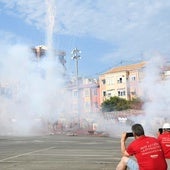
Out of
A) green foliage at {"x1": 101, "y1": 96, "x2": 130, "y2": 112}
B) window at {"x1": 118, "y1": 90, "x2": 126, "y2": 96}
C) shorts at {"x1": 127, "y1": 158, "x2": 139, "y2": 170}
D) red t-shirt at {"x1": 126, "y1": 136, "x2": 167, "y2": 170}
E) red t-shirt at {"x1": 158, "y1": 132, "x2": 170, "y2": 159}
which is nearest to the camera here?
red t-shirt at {"x1": 126, "y1": 136, "x2": 167, "y2": 170}

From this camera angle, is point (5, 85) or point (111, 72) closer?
point (5, 85)

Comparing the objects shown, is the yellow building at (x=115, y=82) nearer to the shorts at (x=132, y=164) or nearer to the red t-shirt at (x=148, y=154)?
the shorts at (x=132, y=164)

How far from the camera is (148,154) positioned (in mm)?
6867

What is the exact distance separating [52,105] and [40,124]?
280 cm

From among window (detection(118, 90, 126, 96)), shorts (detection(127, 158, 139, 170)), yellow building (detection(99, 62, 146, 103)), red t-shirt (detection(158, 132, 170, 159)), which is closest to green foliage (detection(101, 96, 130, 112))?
yellow building (detection(99, 62, 146, 103))

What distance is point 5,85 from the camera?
5072cm

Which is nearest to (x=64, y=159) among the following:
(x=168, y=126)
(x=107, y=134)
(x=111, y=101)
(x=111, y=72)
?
(x=168, y=126)

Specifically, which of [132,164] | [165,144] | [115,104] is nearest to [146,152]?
[132,164]

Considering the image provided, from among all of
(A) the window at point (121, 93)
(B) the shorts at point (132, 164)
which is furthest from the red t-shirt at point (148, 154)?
(A) the window at point (121, 93)

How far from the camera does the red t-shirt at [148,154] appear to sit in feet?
22.5

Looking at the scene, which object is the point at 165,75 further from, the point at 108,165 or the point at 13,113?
the point at 108,165

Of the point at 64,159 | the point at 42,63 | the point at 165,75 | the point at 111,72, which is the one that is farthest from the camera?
the point at 111,72

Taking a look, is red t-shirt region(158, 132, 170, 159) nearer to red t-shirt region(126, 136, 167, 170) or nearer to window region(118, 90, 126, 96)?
red t-shirt region(126, 136, 167, 170)

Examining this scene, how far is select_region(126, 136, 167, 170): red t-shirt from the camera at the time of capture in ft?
22.5
